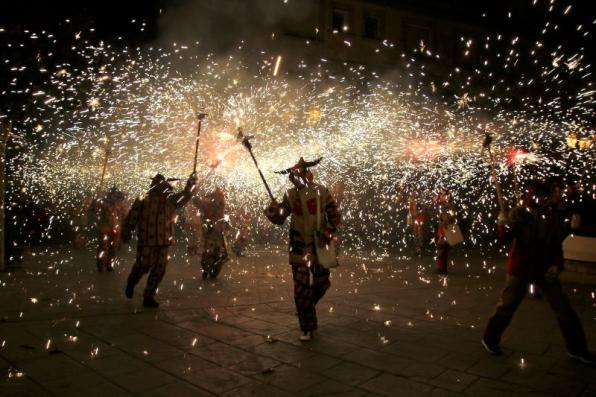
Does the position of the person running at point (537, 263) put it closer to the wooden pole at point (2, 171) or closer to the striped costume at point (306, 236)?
the striped costume at point (306, 236)

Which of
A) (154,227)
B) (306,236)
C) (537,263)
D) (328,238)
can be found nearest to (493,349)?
(537,263)

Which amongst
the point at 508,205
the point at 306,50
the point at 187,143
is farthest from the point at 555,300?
the point at 306,50

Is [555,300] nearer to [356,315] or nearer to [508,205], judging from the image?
[356,315]

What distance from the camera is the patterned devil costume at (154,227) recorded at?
250 inches

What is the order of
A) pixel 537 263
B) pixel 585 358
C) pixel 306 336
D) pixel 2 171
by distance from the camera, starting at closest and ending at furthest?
pixel 585 358
pixel 537 263
pixel 306 336
pixel 2 171

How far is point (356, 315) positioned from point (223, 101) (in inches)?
404

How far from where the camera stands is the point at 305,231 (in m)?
5.01

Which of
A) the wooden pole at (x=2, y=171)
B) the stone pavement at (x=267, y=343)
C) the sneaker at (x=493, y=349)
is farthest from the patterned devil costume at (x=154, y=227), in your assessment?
the sneaker at (x=493, y=349)

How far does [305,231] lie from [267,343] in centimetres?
123

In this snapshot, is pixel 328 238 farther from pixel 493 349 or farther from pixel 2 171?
pixel 2 171

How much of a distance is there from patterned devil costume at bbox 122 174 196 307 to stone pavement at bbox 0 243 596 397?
47 centimetres

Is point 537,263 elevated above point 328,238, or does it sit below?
below

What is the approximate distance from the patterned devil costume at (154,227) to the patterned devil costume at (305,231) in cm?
204

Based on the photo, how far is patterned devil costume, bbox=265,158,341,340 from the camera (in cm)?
483
